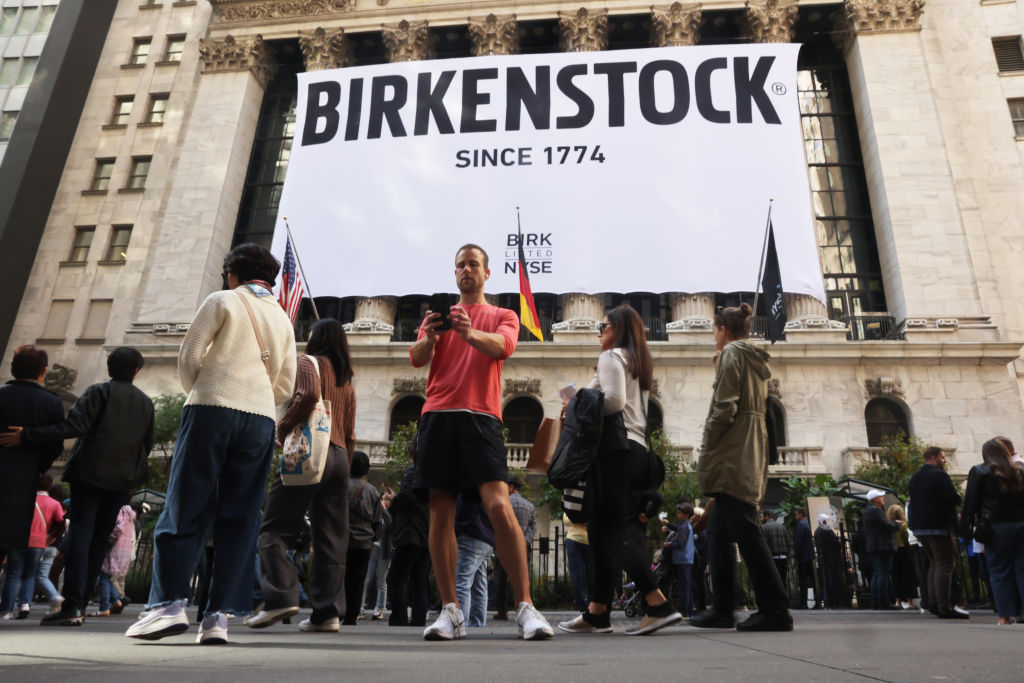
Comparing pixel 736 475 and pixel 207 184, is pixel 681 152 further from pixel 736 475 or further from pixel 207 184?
pixel 736 475

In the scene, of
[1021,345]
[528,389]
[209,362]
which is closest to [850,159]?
[1021,345]

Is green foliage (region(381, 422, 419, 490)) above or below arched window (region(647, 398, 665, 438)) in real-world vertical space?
below

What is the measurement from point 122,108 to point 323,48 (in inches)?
464

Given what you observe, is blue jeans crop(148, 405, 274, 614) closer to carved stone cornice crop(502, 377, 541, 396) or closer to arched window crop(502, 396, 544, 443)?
carved stone cornice crop(502, 377, 541, 396)

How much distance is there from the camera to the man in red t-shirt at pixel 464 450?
13.9 ft

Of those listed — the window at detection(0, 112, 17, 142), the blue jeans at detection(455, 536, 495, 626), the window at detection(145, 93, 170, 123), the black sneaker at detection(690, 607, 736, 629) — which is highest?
the window at detection(145, 93, 170, 123)

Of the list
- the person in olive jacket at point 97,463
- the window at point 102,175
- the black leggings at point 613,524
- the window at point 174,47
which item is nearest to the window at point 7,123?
the window at point 102,175

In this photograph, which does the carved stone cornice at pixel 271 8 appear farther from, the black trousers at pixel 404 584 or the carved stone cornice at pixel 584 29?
the black trousers at pixel 404 584

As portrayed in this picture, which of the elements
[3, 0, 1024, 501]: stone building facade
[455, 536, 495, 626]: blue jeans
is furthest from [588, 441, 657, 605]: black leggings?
[3, 0, 1024, 501]: stone building facade

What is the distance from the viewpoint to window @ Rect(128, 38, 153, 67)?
37.4 meters

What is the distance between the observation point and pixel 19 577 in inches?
315

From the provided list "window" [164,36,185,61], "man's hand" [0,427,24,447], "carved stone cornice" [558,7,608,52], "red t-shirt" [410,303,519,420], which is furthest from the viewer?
"window" [164,36,185,61]

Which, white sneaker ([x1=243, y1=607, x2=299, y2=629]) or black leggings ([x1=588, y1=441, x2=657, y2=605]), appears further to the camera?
black leggings ([x1=588, y1=441, x2=657, y2=605])

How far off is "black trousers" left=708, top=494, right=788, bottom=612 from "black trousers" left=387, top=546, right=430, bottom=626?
11.7 ft
